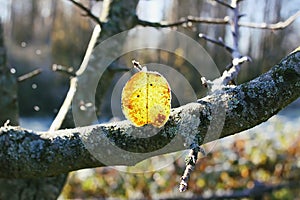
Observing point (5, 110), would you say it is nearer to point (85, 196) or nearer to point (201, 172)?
point (85, 196)

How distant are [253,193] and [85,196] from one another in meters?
1.06

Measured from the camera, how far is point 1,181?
156cm

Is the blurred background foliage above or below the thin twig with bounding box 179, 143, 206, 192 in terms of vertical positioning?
below

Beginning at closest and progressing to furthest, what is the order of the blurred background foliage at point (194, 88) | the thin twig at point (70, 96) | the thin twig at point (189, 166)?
the thin twig at point (189, 166)
the thin twig at point (70, 96)
the blurred background foliage at point (194, 88)

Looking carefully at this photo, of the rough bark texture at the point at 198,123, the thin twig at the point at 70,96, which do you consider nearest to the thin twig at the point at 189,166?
the rough bark texture at the point at 198,123

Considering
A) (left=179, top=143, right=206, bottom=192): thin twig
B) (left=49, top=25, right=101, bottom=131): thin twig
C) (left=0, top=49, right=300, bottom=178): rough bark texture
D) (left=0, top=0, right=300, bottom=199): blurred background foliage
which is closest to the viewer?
(left=179, top=143, right=206, bottom=192): thin twig

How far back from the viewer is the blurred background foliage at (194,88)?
3.22 m

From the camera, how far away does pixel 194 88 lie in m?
7.25

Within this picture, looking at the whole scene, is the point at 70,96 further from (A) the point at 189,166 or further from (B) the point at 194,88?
(B) the point at 194,88

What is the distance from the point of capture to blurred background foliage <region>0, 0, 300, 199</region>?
10.6ft

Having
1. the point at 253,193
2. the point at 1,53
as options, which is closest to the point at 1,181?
the point at 1,53

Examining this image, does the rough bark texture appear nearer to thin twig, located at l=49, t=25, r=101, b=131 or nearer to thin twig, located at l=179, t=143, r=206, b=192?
thin twig, located at l=179, t=143, r=206, b=192

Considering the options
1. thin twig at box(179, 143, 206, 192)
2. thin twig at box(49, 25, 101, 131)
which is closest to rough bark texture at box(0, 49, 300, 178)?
thin twig at box(179, 143, 206, 192)

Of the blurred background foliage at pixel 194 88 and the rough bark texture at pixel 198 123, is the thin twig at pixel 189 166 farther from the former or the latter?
the blurred background foliage at pixel 194 88
